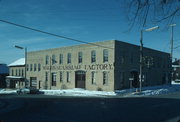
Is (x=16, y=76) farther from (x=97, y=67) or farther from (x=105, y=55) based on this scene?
(x=105, y=55)

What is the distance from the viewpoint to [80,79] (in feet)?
135

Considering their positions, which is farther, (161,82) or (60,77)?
(161,82)

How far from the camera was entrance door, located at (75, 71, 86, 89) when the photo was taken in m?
40.7

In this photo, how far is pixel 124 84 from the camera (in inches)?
1500

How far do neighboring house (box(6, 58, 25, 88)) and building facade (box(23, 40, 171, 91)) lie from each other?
4491 millimetres

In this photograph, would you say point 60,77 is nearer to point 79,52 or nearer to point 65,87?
point 65,87

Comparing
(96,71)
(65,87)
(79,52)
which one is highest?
(79,52)

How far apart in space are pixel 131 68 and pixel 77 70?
9.23 metres

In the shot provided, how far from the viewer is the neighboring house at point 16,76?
182 feet

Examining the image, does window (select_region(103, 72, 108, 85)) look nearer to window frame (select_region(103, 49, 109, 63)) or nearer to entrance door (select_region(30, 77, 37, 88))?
window frame (select_region(103, 49, 109, 63))
